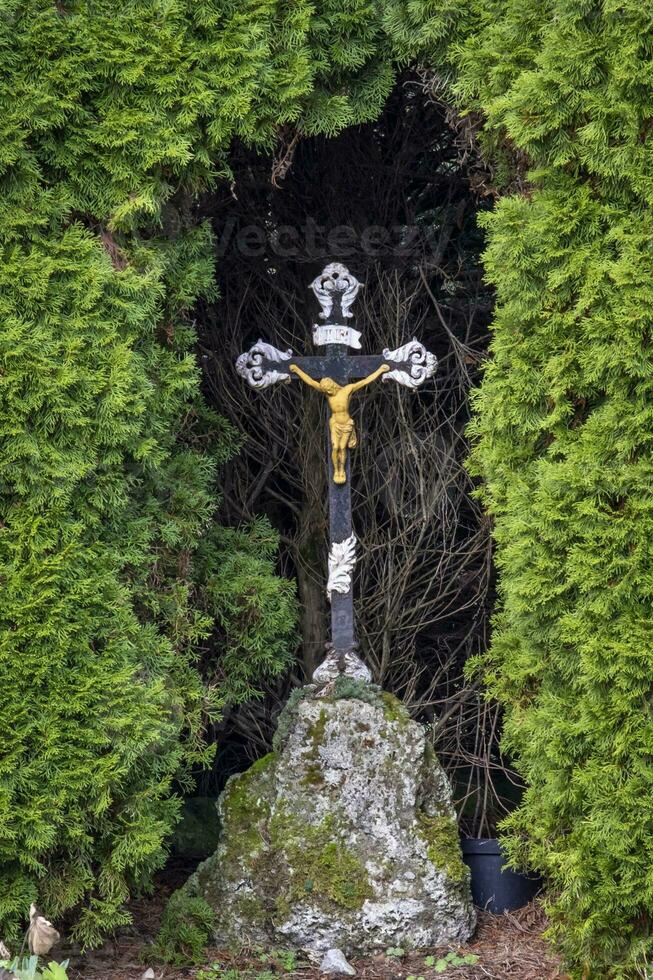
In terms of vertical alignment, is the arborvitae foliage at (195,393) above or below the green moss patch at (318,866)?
above

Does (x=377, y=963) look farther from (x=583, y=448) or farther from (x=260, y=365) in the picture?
(x=260, y=365)

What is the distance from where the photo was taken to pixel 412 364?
543 cm

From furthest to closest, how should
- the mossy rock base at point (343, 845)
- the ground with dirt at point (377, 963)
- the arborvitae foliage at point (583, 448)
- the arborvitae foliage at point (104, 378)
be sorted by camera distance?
the mossy rock base at point (343, 845) → the ground with dirt at point (377, 963) → the arborvitae foliage at point (104, 378) → the arborvitae foliage at point (583, 448)

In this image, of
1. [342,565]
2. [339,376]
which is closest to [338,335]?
[339,376]

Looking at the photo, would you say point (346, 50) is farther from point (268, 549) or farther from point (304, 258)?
point (268, 549)

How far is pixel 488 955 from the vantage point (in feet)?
16.1

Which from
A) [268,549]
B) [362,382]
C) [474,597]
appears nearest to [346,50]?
[362,382]

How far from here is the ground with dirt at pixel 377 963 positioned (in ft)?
15.5

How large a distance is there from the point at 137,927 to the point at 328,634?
1.85 meters

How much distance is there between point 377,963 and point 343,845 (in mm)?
488

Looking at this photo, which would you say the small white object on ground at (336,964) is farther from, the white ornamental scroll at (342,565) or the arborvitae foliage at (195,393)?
the white ornamental scroll at (342,565)

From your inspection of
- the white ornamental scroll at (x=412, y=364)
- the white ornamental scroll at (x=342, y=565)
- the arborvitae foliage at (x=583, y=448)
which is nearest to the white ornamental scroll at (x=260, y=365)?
the white ornamental scroll at (x=412, y=364)

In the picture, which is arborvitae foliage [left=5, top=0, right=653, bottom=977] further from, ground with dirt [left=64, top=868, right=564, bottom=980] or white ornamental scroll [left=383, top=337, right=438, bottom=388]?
white ornamental scroll [left=383, top=337, right=438, bottom=388]

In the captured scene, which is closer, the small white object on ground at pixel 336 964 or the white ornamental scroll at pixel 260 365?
the small white object on ground at pixel 336 964
